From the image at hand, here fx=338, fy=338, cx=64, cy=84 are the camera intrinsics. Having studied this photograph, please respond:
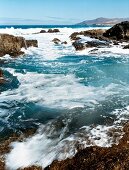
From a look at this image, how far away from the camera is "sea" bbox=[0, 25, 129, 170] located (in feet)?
31.1

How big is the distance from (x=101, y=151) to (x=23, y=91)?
8.50 metres

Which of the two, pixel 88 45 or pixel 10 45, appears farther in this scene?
pixel 88 45

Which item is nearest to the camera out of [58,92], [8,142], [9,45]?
[8,142]

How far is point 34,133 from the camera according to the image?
10.6 m

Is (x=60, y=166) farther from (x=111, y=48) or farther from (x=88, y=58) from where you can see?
(x=111, y=48)

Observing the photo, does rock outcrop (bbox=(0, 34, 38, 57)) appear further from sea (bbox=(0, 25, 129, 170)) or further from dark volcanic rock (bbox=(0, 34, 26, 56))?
sea (bbox=(0, 25, 129, 170))

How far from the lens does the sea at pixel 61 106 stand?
947 cm

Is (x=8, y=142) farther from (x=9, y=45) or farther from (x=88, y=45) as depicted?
(x=88, y=45)

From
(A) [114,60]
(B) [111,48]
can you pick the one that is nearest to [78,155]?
(A) [114,60]

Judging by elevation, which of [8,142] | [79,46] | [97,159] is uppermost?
[97,159]

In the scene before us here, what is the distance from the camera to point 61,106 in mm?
13625

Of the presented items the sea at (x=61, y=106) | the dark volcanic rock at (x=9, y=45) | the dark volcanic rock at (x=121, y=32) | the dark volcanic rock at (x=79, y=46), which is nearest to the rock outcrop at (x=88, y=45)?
the dark volcanic rock at (x=79, y=46)

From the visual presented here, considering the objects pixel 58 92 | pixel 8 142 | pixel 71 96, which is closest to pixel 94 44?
pixel 58 92

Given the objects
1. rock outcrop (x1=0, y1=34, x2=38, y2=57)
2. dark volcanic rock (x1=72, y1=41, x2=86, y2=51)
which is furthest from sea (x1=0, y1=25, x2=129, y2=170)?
dark volcanic rock (x1=72, y1=41, x2=86, y2=51)
